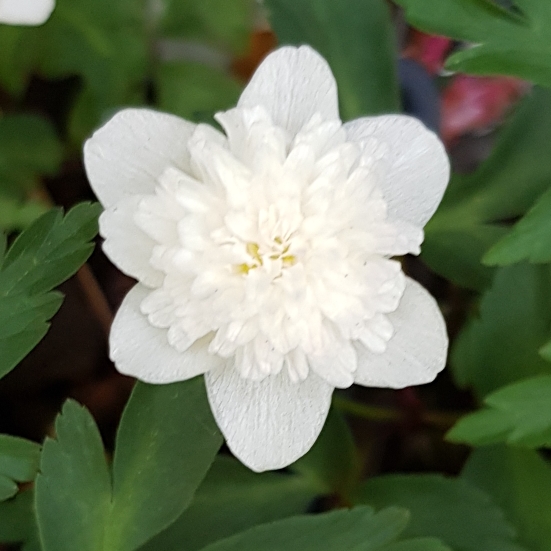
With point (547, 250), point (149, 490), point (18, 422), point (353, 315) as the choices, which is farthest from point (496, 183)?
point (18, 422)

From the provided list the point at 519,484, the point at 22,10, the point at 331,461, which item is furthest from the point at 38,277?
the point at 519,484

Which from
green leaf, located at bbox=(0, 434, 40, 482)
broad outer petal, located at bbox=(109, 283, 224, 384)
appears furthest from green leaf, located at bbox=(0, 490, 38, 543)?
broad outer petal, located at bbox=(109, 283, 224, 384)

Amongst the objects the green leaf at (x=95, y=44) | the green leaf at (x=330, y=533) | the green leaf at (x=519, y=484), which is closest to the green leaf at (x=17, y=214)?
the green leaf at (x=95, y=44)

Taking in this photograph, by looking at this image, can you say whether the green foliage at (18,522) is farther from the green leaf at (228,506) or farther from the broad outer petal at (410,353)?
the broad outer petal at (410,353)

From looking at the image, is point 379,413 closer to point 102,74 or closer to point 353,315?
point 353,315

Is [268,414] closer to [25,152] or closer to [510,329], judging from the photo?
[510,329]

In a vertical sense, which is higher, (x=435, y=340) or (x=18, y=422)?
(x=435, y=340)
